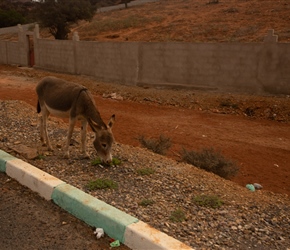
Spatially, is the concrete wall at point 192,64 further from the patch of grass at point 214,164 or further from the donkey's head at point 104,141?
the donkey's head at point 104,141

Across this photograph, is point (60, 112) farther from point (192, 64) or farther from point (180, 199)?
point (192, 64)

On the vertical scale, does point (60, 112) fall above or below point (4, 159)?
above

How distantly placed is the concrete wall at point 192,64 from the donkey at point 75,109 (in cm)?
936

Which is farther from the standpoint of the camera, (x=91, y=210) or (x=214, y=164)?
(x=214, y=164)

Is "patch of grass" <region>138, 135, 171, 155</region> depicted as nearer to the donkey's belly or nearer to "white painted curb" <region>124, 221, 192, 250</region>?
the donkey's belly

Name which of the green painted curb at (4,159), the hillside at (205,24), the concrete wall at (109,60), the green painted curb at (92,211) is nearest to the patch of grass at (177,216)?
the green painted curb at (92,211)

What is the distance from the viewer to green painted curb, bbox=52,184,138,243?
3.96m

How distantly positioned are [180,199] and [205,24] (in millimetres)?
27583

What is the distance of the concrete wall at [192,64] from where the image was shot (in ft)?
45.2

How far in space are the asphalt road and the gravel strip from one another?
0.56 metres

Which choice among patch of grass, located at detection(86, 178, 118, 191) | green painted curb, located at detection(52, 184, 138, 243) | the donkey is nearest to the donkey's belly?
the donkey

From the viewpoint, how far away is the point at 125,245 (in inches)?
151

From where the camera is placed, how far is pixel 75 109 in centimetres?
621

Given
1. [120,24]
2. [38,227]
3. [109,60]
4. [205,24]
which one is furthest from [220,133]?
[120,24]
